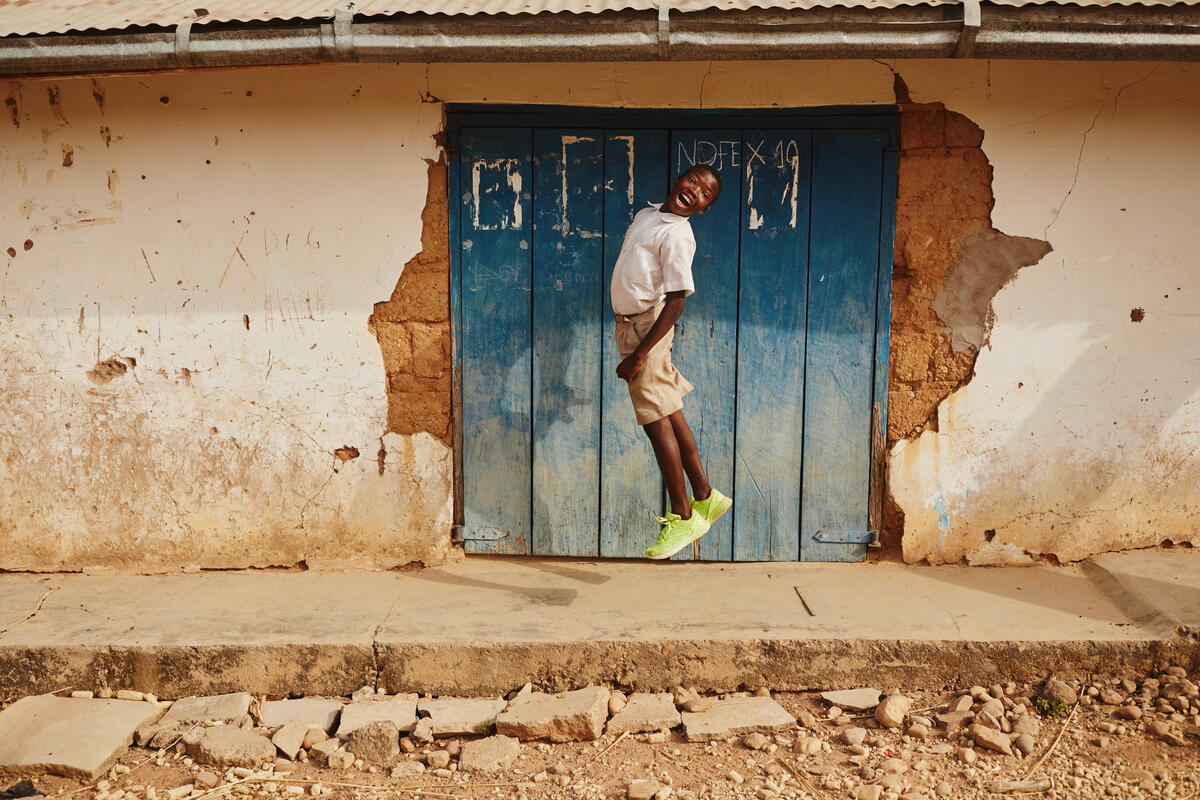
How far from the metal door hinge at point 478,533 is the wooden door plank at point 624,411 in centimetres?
47

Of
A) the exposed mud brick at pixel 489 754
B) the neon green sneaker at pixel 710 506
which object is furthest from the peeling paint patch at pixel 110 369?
the neon green sneaker at pixel 710 506

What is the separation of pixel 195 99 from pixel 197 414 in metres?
Result: 1.33

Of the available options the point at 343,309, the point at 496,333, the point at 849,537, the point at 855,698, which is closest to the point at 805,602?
the point at 855,698

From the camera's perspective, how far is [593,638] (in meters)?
3.60

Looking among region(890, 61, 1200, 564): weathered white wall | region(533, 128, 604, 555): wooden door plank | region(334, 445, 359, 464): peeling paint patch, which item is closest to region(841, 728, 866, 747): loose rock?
region(890, 61, 1200, 564): weathered white wall

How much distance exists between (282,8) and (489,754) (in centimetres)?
290

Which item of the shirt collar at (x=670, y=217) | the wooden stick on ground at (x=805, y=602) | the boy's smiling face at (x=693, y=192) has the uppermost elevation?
the boy's smiling face at (x=693, y=192)

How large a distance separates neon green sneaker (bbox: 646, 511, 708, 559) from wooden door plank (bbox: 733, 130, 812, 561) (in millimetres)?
505

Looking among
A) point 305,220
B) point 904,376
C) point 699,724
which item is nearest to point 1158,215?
point 904,376

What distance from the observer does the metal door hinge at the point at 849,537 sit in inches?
172

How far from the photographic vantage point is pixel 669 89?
4.11m

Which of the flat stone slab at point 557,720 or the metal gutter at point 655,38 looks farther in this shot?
the metal gutter at point 655,38

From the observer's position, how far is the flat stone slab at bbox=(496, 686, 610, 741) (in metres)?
3.36

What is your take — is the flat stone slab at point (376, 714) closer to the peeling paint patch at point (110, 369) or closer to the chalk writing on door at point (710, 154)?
the peeling paint patch at point (110, 369)
